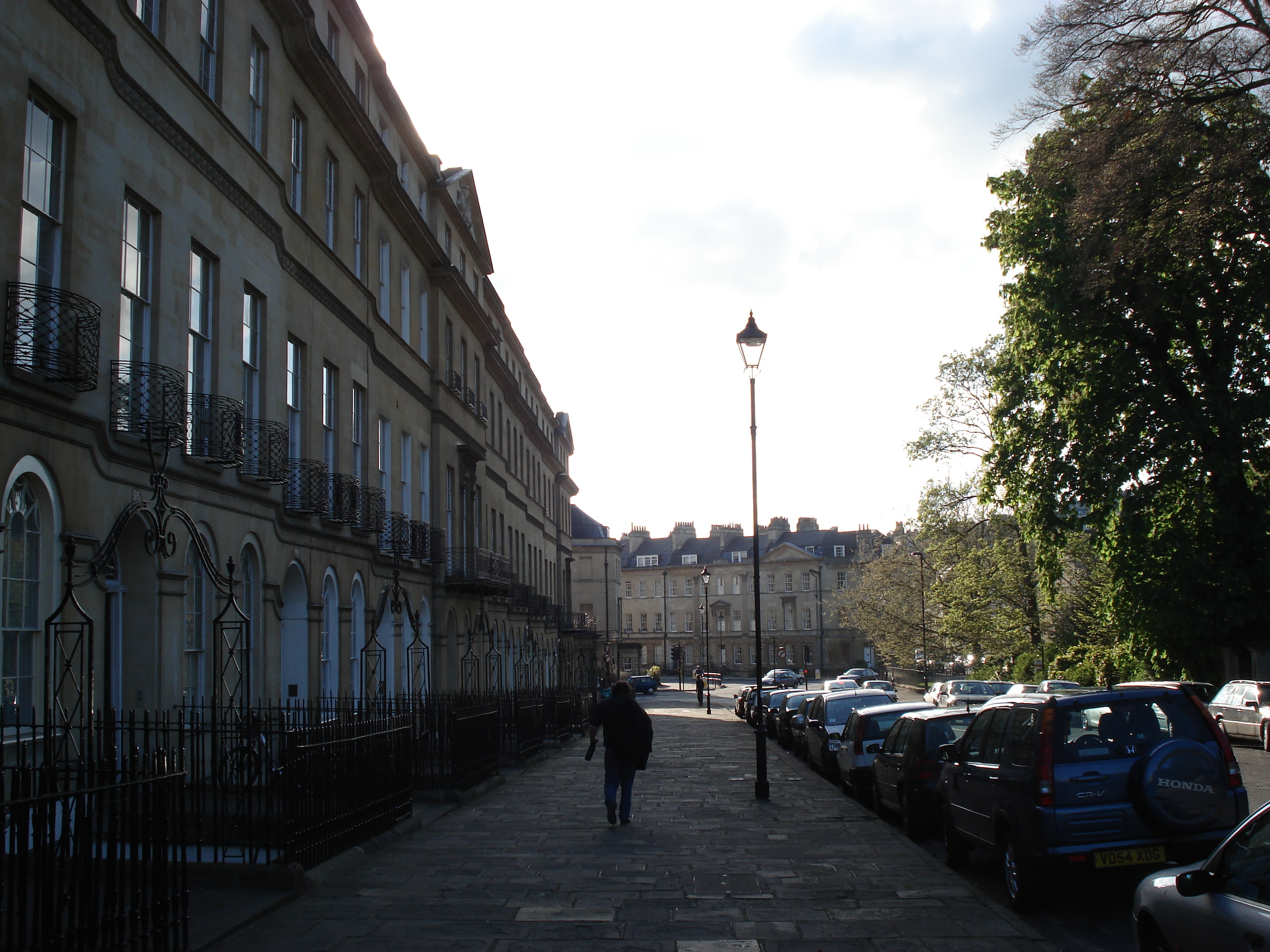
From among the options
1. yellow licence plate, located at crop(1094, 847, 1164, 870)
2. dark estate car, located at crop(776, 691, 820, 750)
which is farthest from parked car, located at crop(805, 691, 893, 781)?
yellow licence plate, located at crop(1094, 847, 1164, 870)

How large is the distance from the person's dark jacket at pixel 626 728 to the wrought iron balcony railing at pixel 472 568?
18.3 meters

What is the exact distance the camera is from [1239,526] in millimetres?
26078

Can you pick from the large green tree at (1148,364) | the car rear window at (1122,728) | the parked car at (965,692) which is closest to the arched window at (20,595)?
the car rear window at (1122,728)

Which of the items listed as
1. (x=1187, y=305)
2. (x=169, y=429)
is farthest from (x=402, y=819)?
(x=1187, y=305)

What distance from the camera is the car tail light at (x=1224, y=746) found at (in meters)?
9.02

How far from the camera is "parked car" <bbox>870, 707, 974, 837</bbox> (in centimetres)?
1355

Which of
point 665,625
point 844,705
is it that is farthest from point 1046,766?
point 665,625

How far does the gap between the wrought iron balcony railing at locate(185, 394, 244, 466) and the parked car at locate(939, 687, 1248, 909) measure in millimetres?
11407

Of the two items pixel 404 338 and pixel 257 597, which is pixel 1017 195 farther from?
pixel 257 597

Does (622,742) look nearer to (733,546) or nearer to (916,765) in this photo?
(916,765)

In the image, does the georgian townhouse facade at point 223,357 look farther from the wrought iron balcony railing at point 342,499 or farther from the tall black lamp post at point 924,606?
the tall black lamp post at point 924,606

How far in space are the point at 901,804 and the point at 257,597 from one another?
10608mm

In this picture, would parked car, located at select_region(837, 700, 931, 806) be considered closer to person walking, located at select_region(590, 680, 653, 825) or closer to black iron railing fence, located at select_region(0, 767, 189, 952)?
person walking, located at select_region(590, 680, 653, 825)

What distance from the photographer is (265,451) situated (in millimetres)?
19031
